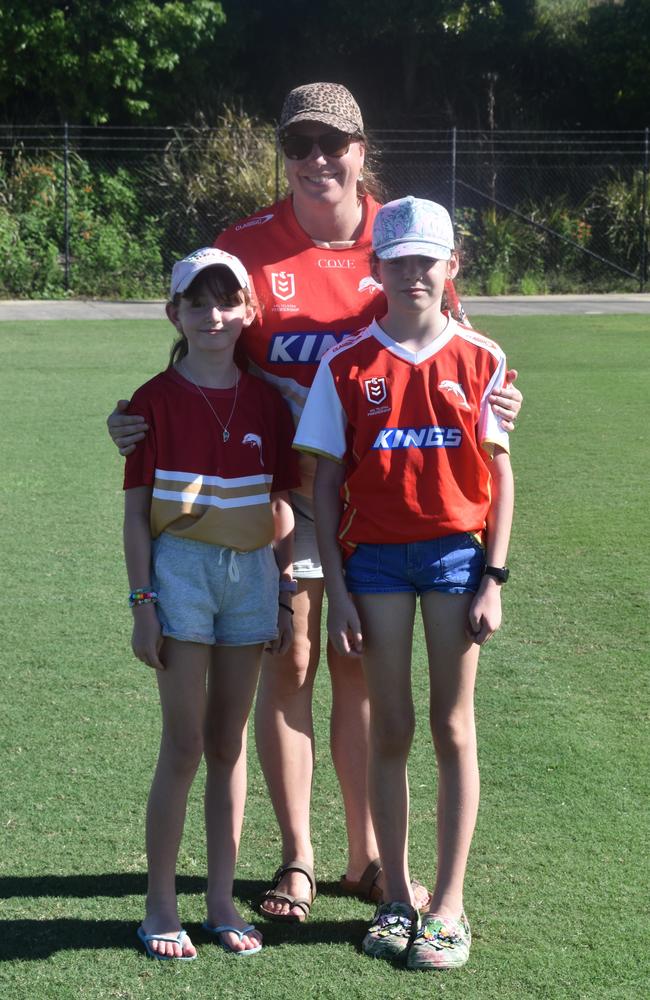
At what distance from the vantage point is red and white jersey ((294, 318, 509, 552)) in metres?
3.24

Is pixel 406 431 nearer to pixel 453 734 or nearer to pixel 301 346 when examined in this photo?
pixel 301 346

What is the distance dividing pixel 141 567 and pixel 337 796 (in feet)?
4.69

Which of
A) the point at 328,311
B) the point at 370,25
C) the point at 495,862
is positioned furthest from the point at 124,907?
the point at 370,25

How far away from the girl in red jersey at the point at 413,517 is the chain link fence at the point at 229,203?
2027 centimetres

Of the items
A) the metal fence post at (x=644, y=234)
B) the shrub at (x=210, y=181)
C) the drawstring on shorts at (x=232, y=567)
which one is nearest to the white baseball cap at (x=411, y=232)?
the drawstring on shorts at (x=232, y=567)

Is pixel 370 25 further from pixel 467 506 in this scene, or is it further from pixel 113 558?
pixel 467 506

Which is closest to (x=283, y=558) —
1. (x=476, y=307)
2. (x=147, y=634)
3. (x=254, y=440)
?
(x=254, y=440)

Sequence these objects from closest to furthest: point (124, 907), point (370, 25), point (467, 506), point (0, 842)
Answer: point (467, 506) < point (124, 907) < point (0, 842) < point (370, 25)

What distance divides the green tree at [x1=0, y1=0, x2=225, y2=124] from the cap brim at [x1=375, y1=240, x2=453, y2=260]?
25688 mm

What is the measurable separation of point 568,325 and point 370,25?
1560 centimetres

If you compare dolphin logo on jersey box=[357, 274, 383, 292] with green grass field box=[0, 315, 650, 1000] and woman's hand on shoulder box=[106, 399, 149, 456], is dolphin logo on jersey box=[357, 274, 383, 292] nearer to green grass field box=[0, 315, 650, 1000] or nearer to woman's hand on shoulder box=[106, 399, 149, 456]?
woman's hand on shoulder box=[106, 399, 149, 456]

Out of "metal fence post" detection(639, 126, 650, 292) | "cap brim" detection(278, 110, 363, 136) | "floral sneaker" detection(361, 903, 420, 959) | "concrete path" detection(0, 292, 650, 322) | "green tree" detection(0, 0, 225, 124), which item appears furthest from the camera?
"green tree" detection(0, 0, 225, 124)

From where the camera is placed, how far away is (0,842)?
12.9 ft

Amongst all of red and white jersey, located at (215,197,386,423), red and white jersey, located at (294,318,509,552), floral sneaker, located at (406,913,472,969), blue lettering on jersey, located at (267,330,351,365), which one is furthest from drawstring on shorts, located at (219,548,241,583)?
floral sneaker, located at (406,913,472,969)
